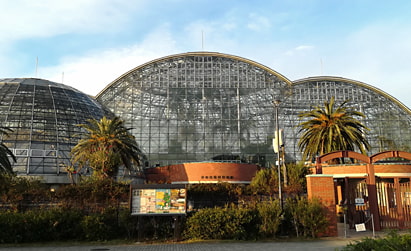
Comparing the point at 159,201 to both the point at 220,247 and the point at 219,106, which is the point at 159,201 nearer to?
the point at 220,247

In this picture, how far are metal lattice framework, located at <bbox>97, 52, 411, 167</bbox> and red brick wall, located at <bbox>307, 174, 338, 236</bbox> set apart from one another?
38.4 m

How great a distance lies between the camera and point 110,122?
109 ft

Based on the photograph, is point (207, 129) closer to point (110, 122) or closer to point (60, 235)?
point (110, 122)

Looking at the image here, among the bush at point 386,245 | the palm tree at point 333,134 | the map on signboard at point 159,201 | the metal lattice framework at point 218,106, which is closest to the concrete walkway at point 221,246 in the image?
the map on signboard at point 159,201

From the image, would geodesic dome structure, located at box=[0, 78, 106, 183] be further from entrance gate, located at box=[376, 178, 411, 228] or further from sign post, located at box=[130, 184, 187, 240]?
entrance gate, located at box=[376, 178, 411, 228]

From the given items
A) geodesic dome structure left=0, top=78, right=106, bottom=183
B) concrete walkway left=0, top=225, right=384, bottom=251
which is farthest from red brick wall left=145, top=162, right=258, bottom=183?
concrete walkway left=0, top=225, right=384, bottom=251

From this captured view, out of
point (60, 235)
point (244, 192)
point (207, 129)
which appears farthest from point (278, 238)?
point (207, 129)

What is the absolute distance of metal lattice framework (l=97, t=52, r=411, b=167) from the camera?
58.7m

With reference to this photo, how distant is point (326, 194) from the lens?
19641 mm

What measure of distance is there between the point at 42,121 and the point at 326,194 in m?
34.8

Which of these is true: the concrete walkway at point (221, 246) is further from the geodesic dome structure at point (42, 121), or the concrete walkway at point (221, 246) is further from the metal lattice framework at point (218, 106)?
the metal lattice framework at point (218, 106)

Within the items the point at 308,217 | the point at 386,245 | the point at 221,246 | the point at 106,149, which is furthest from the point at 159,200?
the point at 106,149

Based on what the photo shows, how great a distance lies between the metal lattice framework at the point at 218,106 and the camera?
2309 inches

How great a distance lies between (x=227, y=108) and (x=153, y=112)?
12.9 meters
